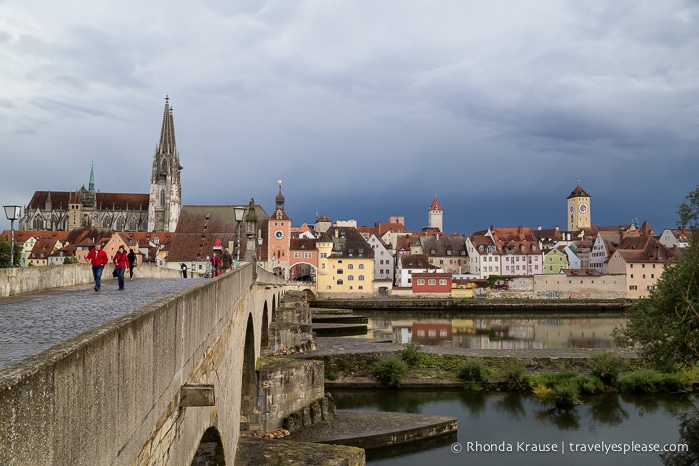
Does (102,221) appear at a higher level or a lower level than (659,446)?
higher

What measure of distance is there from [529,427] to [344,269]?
69.8m

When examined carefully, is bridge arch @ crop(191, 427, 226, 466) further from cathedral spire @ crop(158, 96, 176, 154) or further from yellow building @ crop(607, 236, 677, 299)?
cathedral spire @ crop(158, 96, 176, 154)

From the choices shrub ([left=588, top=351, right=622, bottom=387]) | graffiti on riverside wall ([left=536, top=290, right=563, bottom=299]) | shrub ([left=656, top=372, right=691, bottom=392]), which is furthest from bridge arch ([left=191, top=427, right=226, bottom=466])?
graffiti on riverside wall ([left=536, top=290, right=563, bottom=299])

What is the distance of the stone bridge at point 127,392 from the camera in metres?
2.56

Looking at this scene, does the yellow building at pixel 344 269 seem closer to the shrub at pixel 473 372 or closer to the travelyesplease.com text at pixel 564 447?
the shrub at pixel 473 372

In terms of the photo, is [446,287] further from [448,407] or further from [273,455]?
[273,455]

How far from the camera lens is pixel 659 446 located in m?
23.9

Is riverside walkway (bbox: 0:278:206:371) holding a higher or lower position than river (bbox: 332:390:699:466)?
higher

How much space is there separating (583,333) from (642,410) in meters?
30.8

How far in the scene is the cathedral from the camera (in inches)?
6117

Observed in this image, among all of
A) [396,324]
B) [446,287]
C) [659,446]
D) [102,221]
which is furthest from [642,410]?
[102,221]

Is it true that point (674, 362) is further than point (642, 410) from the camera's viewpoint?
No

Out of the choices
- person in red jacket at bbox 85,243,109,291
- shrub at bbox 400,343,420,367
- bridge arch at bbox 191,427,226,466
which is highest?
person in red jacket at bbox 85,243,109,291

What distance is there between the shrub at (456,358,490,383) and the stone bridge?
2375 centimetres
